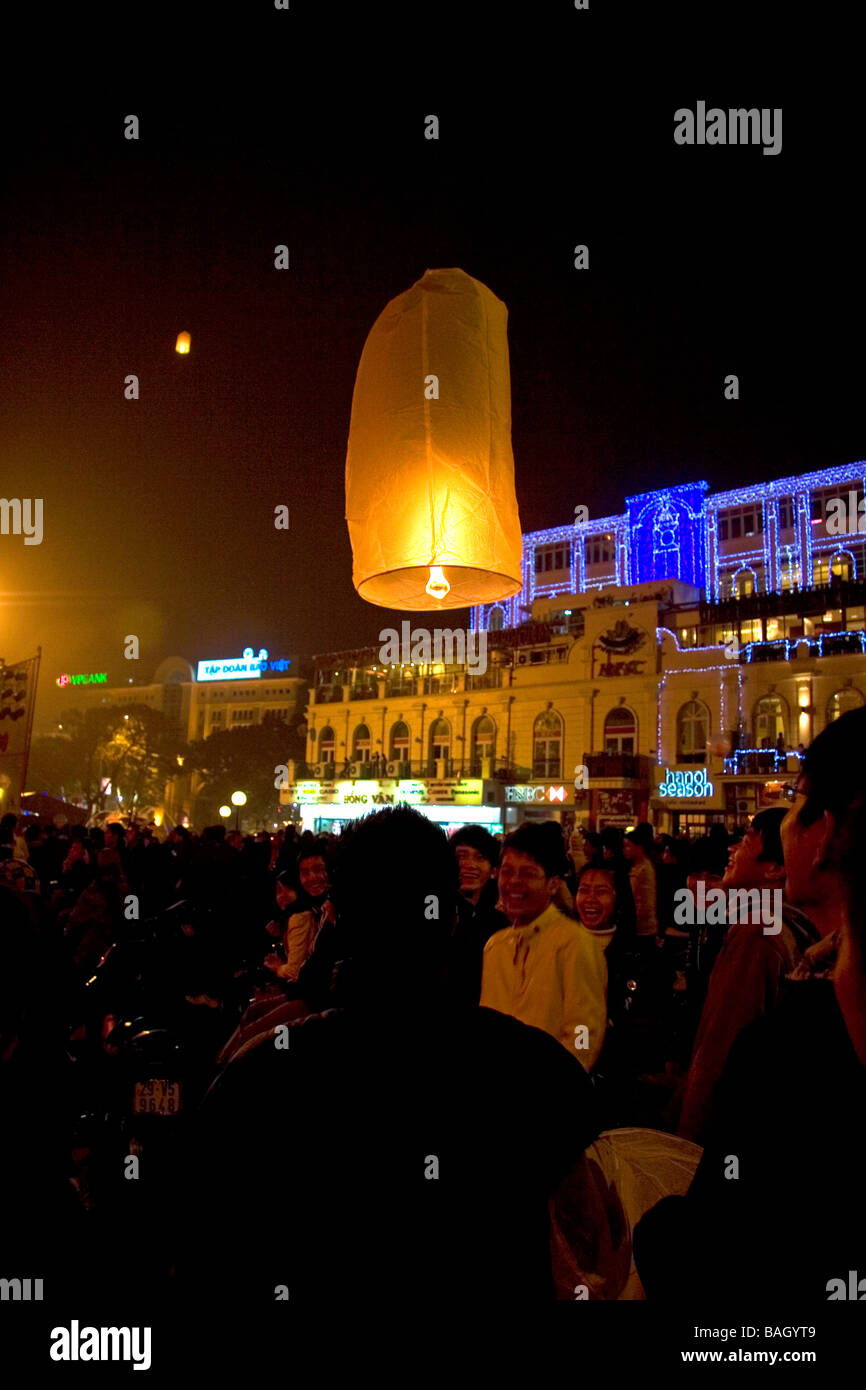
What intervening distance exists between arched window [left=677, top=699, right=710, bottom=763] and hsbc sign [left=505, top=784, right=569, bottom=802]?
5.03m

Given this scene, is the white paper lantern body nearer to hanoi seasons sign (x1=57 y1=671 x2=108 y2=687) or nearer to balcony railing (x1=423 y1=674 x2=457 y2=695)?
balcony railing (x1=423 y1=674 x2=457 y2=695)

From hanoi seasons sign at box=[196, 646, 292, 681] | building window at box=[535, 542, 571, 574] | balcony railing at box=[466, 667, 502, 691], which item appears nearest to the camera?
balcony railing at box=[466, 667, 502, 691]

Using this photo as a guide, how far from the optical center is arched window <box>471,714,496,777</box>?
37.4 meters

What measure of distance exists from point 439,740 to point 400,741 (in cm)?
230

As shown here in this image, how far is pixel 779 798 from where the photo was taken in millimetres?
26312

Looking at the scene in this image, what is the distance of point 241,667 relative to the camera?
226ft

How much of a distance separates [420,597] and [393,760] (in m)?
36.0

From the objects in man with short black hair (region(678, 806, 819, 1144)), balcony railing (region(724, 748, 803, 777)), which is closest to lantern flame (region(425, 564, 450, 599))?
man with short black hair (region(678, 806, 819, 1144))

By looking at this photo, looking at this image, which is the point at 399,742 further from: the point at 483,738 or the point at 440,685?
the point at 483,738

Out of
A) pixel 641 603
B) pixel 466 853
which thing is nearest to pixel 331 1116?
pixel 466 853

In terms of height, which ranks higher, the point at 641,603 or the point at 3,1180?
the point at 641,603

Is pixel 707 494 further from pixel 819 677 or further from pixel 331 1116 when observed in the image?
pixel 331 1116

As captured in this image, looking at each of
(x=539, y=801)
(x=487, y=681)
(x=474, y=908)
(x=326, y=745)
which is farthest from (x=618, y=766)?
(x=474, y=908)

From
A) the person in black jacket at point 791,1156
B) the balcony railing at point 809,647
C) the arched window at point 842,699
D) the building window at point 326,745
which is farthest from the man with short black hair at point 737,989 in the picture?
the building window at point 326,745
